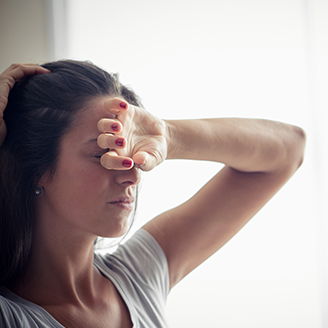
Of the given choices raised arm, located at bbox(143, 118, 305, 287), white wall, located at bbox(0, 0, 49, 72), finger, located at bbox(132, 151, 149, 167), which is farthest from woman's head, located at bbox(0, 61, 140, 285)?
white wall, located at bbox(0, 0, 49, 72)

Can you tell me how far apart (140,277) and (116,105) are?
19.6 inches

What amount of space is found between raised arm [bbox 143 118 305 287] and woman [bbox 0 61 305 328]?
0.04m

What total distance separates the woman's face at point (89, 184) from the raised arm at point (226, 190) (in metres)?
0.25

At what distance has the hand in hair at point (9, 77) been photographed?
0.67 meters

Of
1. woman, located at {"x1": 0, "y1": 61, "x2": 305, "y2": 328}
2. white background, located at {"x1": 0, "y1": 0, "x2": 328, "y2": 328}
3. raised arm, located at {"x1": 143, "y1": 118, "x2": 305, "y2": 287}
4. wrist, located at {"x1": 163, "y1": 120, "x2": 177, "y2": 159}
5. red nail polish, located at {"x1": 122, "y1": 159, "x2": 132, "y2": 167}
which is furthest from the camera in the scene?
white background, located at {"x1": 0, "y1": 0, "x2": 328, "y2": 328}

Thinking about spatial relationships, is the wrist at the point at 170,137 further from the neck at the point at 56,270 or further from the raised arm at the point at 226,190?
the neck at the point at 56,270

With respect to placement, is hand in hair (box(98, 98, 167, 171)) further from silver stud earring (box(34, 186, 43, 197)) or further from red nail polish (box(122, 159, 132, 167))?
silver stud earring (box(34, 186, 43, 197))

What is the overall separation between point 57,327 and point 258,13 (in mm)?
1264

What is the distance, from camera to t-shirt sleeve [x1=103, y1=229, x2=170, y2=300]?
87 cm

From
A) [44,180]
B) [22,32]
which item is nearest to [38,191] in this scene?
[44,180]

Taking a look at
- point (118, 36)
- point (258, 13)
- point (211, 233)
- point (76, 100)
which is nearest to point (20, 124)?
point (76, 100)

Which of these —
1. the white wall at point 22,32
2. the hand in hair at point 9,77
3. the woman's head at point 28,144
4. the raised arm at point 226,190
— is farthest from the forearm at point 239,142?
the white wall at point 22,32

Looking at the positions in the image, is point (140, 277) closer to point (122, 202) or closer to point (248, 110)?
point (122, 202)

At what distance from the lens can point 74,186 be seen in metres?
0.68
